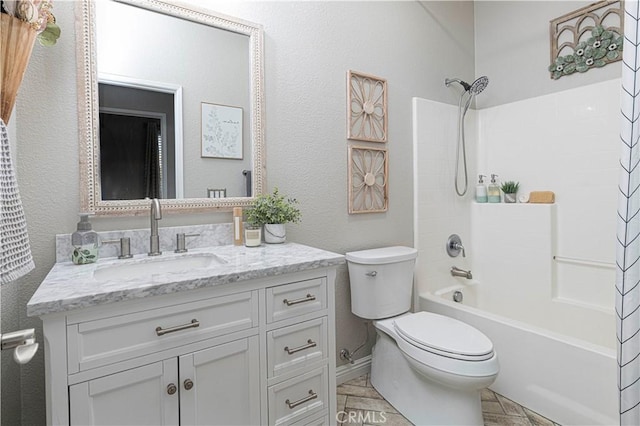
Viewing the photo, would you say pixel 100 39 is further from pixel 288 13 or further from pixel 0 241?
pixel 0 241

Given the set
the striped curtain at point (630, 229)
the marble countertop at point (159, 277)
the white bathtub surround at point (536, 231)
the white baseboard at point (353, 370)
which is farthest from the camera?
the white baseboard at point (353, 370)

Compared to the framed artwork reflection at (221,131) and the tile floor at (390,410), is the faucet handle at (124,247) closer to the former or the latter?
the framed artwork reflection at (221,131)

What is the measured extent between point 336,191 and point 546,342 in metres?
1.33

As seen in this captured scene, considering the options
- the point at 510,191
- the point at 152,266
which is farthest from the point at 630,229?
the point at 152,266

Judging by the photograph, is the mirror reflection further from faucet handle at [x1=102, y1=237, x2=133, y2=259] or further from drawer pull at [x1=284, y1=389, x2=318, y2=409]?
Result: drawer pull at [x1=284, y1=389, x2=318, y2=409]

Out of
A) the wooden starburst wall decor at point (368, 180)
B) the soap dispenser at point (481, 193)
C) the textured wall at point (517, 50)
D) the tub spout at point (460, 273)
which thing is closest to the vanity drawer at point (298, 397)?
the wooden starburst wall decor at point (368, 180)

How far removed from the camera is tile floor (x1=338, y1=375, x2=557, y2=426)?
67.3 inches

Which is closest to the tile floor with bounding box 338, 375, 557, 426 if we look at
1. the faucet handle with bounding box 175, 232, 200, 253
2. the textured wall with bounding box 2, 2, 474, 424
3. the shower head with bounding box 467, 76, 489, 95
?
the textured wall with bounding box 2, 2, 474, 424

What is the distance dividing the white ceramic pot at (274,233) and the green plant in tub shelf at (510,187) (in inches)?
71.8

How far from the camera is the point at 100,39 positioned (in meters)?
1.37

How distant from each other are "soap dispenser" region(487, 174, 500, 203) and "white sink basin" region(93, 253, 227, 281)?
216cm

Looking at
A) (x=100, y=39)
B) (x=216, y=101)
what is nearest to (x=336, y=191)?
(x=216, y=101)

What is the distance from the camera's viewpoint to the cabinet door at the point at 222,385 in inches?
42.3

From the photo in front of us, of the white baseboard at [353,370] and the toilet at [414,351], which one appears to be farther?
the white baseboard at [353,370]
